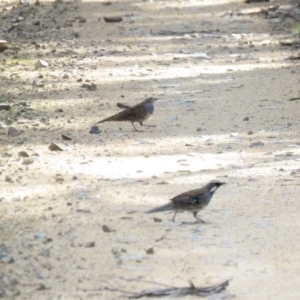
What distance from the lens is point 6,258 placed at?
6.82 meters

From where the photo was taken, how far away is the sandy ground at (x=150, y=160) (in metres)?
6.79

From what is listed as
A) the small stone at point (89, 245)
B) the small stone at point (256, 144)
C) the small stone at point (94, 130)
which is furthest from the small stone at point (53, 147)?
the small stone at point (89, 245)

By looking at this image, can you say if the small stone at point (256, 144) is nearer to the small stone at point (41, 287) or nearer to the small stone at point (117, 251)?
the small stone at point (117, 251)

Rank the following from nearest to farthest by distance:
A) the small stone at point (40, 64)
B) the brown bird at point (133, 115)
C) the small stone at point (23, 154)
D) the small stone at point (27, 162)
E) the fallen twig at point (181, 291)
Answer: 1. the fallen twig at point (181, 291)
2. the small stone at point (27, 162)
3. the small stone at point (23, 154)
4. the brown bird at point (133, 115)
5. the small stone at point (40, 64)

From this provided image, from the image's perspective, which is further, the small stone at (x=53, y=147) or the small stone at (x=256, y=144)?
the small stone at (x=256, y=144)

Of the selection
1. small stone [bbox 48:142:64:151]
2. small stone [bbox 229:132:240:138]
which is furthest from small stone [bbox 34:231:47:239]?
small stone [bbox 229:132:240:138]

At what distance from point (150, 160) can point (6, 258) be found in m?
3.10

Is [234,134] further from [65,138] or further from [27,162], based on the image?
[27,162]

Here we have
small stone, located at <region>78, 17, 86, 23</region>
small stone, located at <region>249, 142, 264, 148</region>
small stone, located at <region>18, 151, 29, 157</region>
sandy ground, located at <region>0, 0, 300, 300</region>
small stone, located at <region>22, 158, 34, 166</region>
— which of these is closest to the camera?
sandy ground, located at <region>0, 0, 300, 300</region>

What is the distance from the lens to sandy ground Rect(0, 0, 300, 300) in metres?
6.79

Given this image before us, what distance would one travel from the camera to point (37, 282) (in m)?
6.50

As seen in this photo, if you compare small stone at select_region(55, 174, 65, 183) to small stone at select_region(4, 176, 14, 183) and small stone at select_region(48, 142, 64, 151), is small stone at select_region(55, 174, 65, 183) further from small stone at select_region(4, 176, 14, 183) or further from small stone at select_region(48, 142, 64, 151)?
small stone at select_region(48, 142, 64, 151)

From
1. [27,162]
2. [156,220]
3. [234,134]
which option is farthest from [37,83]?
[156,220]

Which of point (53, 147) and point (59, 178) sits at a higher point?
point (59, 178)
